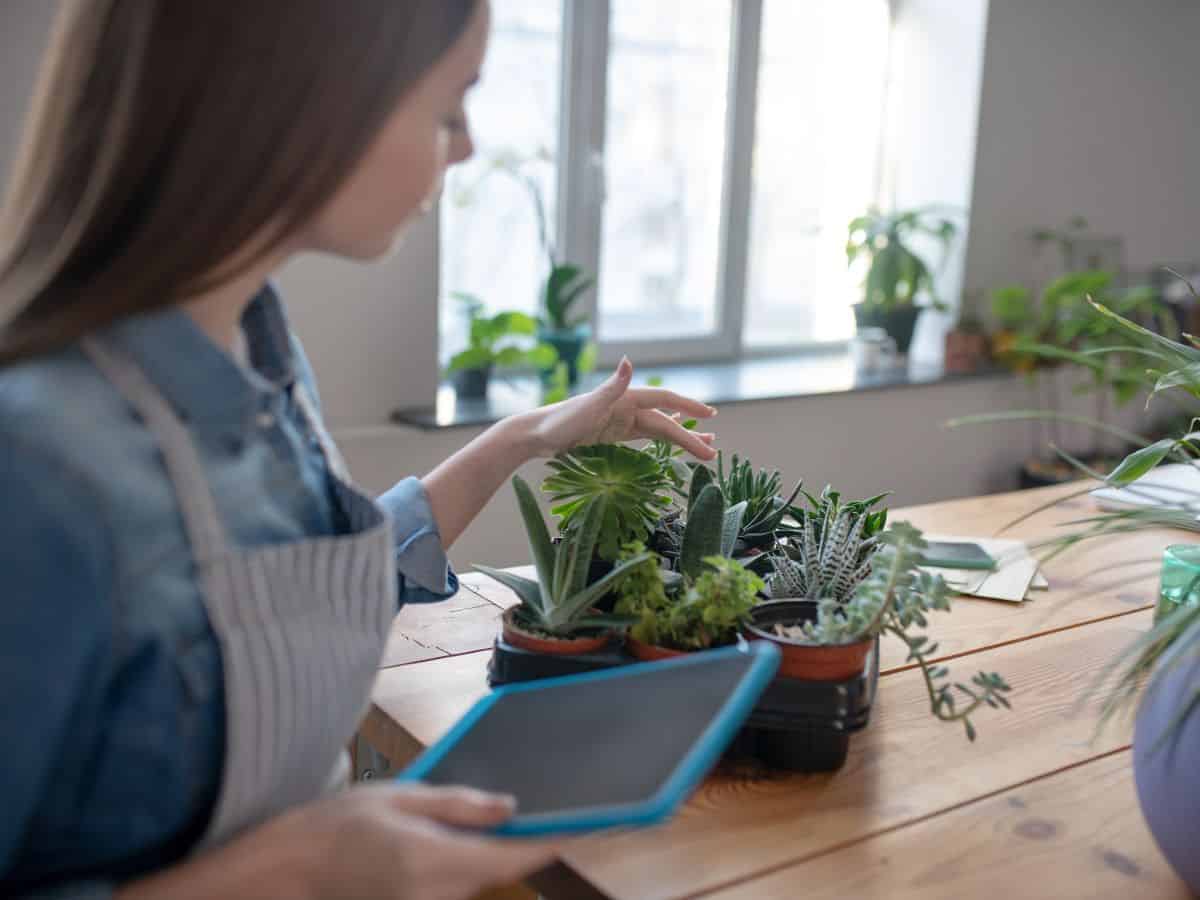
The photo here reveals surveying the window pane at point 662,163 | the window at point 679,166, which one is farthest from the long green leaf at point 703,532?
the window pane at point 662,163

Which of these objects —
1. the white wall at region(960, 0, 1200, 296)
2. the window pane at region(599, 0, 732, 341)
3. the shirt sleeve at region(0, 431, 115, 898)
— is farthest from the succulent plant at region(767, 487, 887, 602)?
the white wall at region(960, 0, 1200, 296)

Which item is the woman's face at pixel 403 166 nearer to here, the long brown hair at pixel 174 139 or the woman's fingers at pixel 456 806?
the long brown hair at pixel 174 139

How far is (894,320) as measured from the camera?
3.63 metres

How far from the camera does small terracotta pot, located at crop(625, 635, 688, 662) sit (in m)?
1.01

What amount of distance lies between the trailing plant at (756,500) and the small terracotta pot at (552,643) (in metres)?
0.25

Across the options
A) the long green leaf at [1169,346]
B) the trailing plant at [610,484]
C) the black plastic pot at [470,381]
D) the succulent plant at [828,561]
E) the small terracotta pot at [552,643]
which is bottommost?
the black plastic pot at [470,381]

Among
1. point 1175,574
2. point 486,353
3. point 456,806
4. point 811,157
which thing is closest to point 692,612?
point 456,806

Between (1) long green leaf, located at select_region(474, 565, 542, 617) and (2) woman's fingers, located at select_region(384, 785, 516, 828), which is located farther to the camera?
(1) long green leaf, located at select_region(474, 565, 542, 617)

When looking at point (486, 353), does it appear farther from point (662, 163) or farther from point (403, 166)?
point (403, 166)

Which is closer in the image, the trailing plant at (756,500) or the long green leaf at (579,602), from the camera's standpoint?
the long green leaf at (579,602)

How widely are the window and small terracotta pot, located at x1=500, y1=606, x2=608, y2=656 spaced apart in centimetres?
198

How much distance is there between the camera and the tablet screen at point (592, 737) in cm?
77

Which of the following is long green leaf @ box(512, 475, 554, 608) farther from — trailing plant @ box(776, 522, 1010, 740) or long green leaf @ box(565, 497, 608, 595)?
trailing plant @ box(776, 522, 1010, 740)

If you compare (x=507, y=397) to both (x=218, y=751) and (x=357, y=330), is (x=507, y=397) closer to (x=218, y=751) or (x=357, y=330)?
(x=357, y=330)
